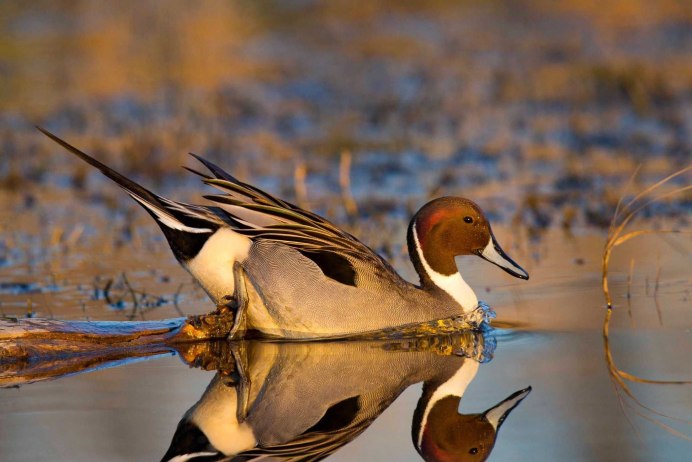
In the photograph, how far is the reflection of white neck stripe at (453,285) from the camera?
648 centimetres

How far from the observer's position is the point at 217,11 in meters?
16.4

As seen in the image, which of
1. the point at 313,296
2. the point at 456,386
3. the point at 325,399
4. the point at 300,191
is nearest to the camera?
the point at 325,399

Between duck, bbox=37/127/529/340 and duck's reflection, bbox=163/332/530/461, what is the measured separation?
13 cm

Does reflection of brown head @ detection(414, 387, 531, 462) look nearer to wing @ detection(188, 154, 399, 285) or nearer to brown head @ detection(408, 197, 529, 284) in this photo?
wing @ detection(188, 154, 399, 285)

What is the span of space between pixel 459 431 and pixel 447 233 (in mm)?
1968

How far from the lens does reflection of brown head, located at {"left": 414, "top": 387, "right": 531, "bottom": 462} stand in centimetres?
456

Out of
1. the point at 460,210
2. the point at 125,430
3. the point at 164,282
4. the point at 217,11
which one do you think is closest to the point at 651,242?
the point at 460,210

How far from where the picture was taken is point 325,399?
513 centimetres

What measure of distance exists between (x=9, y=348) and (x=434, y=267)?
2.18 meters

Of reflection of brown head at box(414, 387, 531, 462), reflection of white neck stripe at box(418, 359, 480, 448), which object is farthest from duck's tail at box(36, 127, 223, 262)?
reflection of brown head at box(414, 387, 531, 462)

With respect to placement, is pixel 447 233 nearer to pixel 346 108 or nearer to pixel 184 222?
pixel 184 222

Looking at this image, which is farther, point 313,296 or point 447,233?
point 447,233

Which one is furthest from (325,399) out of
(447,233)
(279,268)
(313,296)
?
(447,233)

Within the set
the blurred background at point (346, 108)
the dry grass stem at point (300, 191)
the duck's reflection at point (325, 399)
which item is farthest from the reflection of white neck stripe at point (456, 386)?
the dry grass stem at point (300, 191)
